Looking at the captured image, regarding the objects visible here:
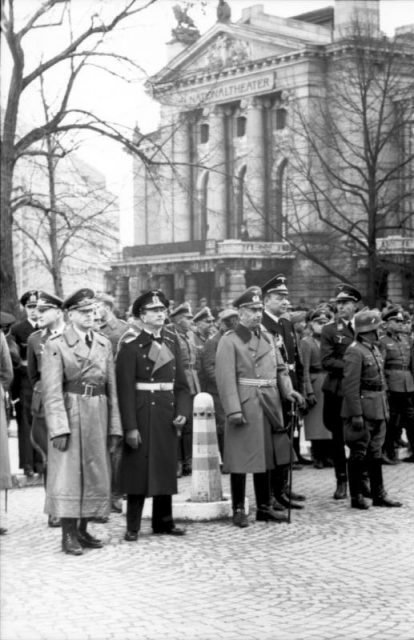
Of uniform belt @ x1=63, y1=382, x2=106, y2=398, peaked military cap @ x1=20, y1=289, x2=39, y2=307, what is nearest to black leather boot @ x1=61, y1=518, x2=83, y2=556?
uniform belt @ x1=63, y1=382, x2=106, y2=398

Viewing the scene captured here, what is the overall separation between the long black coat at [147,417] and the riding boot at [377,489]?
2355 millimetres

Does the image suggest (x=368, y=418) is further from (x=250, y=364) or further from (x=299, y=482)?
(x=299, y=482)

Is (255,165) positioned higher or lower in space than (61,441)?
higher

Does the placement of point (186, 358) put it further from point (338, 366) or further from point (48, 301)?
point (48, 301)

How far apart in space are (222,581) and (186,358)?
24.9 ft

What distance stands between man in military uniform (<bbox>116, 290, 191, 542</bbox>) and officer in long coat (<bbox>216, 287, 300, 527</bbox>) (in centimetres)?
57

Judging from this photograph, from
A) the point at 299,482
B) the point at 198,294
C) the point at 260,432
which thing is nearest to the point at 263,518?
the point at 260,432

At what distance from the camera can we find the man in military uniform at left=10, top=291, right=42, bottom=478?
14.2 m

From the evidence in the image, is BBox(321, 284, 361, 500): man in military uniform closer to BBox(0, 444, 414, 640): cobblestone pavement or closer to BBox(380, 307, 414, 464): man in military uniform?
BBox(0, 444, 414, 640): cobblestone pavement

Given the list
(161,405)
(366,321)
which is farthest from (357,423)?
(161,405)

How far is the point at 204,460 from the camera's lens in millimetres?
11445

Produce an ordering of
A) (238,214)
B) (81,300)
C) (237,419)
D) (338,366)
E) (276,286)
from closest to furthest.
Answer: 1. (81,300)
2. (237,419)
3. (276,286)
4. (338,366)
5. (238,214)

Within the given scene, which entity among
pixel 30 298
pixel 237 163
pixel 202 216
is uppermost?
pixel 237 163

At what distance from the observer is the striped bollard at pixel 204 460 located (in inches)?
451
